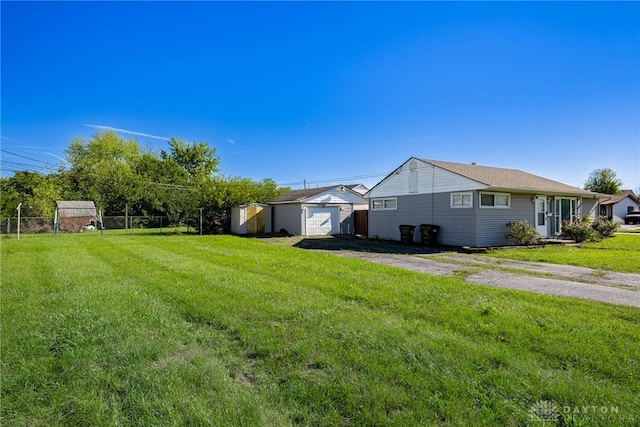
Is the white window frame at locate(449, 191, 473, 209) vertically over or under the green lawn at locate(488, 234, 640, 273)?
over

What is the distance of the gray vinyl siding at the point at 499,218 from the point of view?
1409 cm

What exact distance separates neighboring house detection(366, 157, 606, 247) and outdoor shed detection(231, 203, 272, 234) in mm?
8824

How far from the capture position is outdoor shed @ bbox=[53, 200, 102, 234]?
26.1 meters

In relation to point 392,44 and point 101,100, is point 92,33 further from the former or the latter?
point 101,100

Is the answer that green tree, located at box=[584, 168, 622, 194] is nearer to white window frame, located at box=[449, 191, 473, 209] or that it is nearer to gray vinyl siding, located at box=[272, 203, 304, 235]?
white window frame, located at box=[449, 191, 473, 209]

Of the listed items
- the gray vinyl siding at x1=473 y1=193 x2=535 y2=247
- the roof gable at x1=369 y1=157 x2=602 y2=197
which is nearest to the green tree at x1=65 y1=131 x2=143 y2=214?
the roof gable at x1=369 y1=157 x2=602 y2=197

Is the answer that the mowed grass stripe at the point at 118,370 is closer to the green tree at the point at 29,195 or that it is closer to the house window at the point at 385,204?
the house window at the point at 385,204

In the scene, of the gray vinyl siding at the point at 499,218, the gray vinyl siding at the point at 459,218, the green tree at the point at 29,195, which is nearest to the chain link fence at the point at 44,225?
the green tree at the point at 29,195

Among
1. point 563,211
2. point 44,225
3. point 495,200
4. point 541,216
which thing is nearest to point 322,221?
point 495,200

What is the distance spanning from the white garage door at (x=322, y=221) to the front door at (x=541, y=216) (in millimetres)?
12052

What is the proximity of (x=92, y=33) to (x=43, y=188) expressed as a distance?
23.3 metres

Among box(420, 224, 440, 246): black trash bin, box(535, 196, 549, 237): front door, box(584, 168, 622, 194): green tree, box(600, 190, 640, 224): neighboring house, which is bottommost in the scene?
box(420, 224, 440, 246): black trash bin

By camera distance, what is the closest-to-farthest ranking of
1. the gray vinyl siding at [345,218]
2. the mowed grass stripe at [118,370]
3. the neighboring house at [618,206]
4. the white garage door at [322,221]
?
the mowed grass stripe at [118,370], the white garage door at [322,221], the gray vinyl siding at [345,218], the neighboring house at [618,206]

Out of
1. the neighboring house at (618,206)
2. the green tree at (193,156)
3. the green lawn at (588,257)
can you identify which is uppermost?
the green tree at (193,156)
